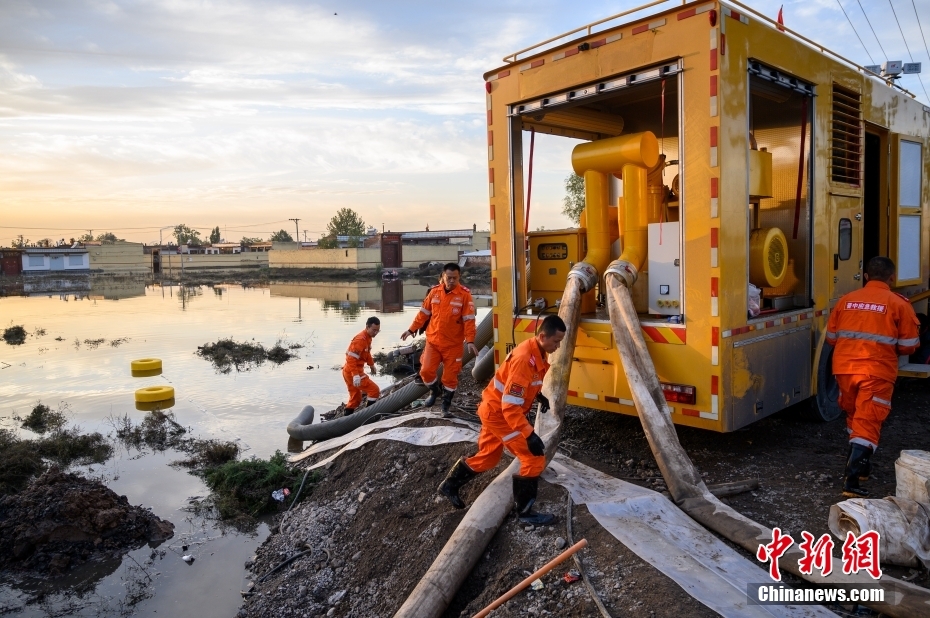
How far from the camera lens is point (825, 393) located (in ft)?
21.2

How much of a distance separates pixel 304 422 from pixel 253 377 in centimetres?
500

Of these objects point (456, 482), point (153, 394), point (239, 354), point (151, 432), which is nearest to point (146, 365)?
point (239, 354)

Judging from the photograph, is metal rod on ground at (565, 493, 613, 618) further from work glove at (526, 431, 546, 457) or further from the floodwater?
the floodwater

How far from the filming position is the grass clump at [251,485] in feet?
22.2

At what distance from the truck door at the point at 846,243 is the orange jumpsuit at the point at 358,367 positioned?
5.49 m

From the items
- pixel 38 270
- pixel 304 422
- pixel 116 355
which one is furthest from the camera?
pixel 38 270

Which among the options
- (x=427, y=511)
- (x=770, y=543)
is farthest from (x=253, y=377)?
(x=770, y=543)

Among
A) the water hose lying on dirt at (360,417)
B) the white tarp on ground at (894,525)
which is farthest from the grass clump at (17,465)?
the white tarp on ground at (894,525)

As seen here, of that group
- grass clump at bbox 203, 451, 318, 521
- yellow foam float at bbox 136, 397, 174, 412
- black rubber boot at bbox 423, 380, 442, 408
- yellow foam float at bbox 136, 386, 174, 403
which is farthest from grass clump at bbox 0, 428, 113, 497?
black rubber boot at bbox 423, 380, 442, 408

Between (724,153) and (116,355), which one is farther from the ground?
(724,153)

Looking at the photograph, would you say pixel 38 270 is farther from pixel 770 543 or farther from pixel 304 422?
pixel 770 543

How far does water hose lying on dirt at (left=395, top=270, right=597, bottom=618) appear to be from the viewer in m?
3.77

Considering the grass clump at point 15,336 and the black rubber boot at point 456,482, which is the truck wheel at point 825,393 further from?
the grass clump at point 15,336

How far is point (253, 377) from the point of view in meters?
13.5
